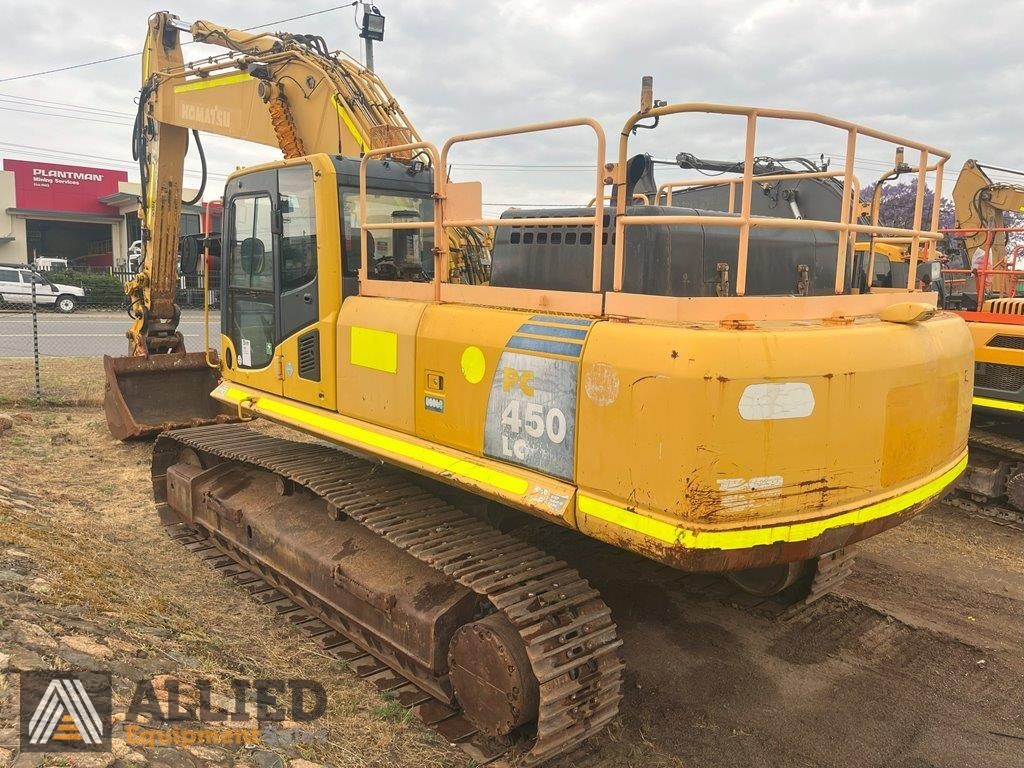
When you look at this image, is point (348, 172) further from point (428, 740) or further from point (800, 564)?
point (800, 564)

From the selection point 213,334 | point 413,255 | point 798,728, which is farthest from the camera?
point 213,334

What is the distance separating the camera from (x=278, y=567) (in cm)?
494

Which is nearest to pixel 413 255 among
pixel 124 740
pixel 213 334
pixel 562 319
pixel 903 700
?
pixel 562 319

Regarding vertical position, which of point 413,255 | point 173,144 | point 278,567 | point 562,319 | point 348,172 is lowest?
point 278,567

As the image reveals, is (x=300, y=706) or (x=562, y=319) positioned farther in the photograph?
(x=300, y=706)

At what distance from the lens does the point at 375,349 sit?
4.22 m

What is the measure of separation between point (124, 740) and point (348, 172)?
3179 mm

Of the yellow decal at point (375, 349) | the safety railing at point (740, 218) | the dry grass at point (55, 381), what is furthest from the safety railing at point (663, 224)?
the dry grass at point (55, 381)

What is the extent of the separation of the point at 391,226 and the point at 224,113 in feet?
14.2

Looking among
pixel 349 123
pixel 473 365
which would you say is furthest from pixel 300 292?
pixel 349 123

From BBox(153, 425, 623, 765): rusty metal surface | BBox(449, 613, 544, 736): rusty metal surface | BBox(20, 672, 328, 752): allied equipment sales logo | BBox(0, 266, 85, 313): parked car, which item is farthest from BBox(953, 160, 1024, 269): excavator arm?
BBox(0, 266, 85, 313): parked car

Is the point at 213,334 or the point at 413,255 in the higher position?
the point at 413,255

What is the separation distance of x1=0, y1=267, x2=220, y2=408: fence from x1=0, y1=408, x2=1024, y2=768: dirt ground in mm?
2295

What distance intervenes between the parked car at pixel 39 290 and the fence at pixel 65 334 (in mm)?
35
